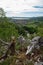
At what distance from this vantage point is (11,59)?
4691mm

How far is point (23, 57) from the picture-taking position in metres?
4.72

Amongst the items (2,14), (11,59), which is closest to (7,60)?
(11,59)

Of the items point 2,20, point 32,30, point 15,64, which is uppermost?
point 15,64

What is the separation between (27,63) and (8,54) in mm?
560

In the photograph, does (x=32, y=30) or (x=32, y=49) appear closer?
(x=32, y=49)

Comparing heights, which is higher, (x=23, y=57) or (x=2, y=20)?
(x=23, y=57)

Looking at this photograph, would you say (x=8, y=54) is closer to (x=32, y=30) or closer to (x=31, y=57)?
(x=31, y=57)

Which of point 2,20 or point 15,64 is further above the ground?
point 15,64

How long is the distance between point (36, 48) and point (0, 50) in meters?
1.31

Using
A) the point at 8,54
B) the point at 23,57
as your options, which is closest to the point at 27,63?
the point at 23,57

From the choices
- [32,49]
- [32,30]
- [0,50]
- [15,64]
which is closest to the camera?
[15,64]

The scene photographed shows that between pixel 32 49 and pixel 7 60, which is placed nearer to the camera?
pixel 7 60

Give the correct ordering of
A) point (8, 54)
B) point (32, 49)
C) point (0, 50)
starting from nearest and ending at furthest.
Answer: point (8, 54), point (32, 49), point (0, 50)

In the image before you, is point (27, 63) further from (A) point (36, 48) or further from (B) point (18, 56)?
(A) point (36, 48)
